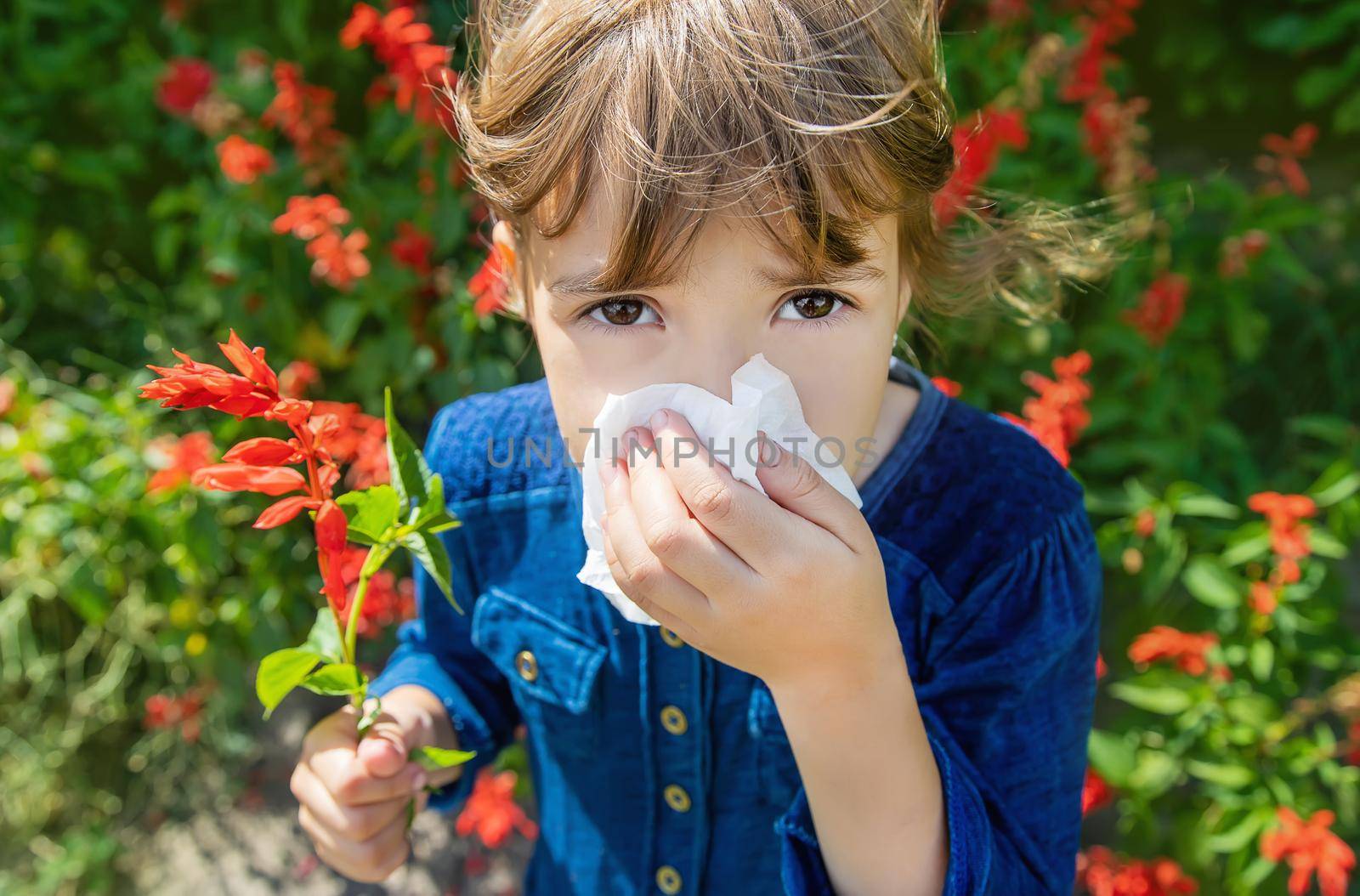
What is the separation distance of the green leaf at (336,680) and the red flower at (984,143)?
2.70 feet

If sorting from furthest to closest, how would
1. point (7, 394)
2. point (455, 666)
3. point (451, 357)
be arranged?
point (7, 394) < point (451, 357) < point (455, 666)

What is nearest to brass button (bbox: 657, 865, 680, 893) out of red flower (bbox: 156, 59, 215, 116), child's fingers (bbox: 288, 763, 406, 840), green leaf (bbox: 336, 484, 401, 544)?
child's fingers (bbox: 288, 763, 406, 840)

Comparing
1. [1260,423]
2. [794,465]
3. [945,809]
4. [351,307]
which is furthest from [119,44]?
[1260,423]

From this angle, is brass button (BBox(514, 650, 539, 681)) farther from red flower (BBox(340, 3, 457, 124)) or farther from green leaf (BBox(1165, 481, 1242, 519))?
green leaf (BBox(1165, 481, 1242, 519))

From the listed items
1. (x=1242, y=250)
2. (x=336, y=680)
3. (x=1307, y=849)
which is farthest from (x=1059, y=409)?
(x=336, y=680)

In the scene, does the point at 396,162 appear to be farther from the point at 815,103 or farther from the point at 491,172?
the point at 815,103

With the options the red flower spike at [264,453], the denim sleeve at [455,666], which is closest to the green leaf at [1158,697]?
the denim sleeve at [455,666]

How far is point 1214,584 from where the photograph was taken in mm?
1321

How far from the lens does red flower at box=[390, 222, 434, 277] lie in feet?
4.77

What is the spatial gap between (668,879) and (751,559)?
1.47 feet

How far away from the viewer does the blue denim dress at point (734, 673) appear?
0.75 meters

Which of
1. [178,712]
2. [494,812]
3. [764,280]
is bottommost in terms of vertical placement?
[178,712]

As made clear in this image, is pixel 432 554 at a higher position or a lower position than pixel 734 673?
higher

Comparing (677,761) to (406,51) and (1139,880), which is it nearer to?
(1139,880)
